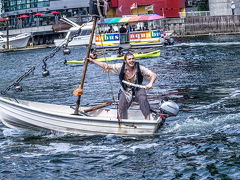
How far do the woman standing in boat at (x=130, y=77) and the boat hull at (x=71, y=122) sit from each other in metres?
0.38

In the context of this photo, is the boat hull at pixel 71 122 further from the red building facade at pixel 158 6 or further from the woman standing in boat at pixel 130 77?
the red building facade at pixel 158 6

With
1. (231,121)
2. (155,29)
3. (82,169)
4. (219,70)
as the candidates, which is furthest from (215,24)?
(82,169)

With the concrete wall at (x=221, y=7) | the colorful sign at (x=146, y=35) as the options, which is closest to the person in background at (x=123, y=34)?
the colorful sign at (x=146, y=35)

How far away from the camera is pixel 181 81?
23.6 meters

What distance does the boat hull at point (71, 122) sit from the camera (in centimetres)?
1208

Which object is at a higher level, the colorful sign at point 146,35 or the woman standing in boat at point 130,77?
the colorful sign at point 146,35

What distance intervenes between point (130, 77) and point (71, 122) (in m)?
2.10

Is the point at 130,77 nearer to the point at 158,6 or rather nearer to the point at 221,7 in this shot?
the point at 221,7

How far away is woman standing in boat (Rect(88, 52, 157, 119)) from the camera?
38.8 ft

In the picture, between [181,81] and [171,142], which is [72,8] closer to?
[181,81]

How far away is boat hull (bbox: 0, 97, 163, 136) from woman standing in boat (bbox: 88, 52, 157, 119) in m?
0.38

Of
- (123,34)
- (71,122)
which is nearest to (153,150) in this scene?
(71,122)

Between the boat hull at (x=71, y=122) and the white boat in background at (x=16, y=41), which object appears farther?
the white boat in background at (x=16, y=41)

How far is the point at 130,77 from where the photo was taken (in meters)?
12.0
